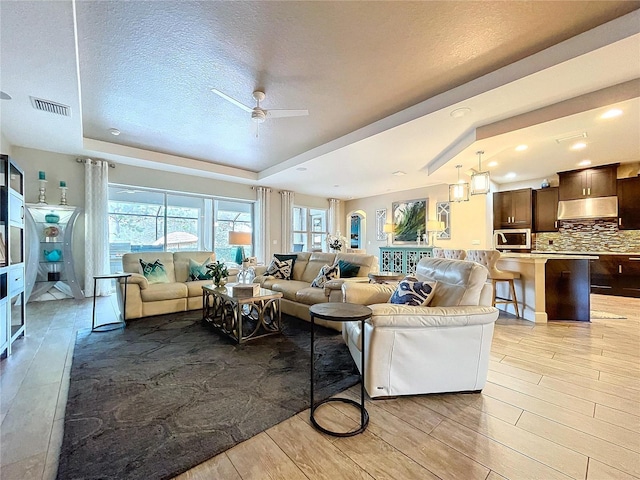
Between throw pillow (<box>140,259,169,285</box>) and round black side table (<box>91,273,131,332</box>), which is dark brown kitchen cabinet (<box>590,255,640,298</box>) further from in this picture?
round black side table (<box>91,273,131,332</box>)

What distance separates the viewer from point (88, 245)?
534 centimetres

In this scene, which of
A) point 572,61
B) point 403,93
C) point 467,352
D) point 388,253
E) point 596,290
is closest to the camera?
point 467,352

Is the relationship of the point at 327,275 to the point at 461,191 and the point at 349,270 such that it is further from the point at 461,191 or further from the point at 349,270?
the point at 461,191

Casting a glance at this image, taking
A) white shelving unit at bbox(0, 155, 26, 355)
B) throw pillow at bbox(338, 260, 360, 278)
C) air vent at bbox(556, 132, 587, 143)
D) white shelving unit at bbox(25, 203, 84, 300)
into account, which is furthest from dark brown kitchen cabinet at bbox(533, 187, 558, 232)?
white shelving unit at bbox(25, 203, 84, 300)

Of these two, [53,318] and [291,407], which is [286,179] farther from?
[291,407]

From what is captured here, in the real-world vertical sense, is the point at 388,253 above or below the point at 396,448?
above

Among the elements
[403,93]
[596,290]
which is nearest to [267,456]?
[403,93]

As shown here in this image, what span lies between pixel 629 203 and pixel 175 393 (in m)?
8.37

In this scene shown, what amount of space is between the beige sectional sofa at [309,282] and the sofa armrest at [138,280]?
64.8 inches

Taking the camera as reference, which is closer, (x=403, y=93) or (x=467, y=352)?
(x=467, y=352)

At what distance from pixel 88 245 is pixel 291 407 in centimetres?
557

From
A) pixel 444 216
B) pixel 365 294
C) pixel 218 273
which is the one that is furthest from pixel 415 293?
pixel 444 216

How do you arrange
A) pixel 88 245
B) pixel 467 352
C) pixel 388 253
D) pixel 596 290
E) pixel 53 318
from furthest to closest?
1. pixel 388 253
2. pixel 596 290
3. pixel 88 245
4. pixel 53 318
5. pixel 467 352

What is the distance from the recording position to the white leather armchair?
190 cm
